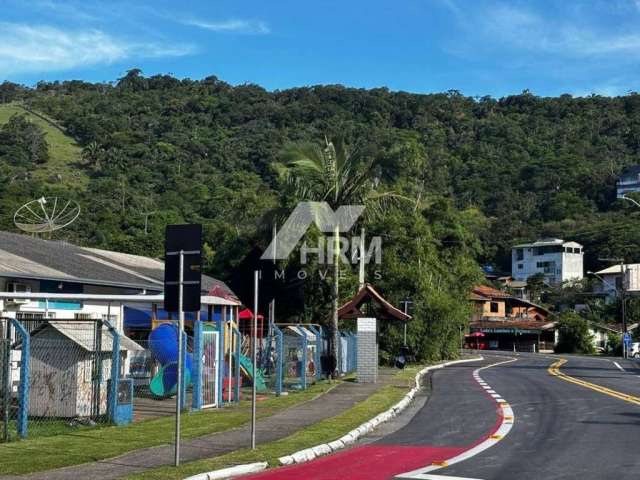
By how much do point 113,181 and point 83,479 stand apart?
349ft

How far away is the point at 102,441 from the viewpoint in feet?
47.1

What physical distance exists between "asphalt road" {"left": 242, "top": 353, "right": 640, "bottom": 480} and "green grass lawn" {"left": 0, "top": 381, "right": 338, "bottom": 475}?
2.72 meters

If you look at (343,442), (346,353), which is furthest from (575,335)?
(343,442)

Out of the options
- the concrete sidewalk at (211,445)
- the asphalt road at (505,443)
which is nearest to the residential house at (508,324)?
the asphalt road at (505,443)

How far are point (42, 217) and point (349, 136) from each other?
6124cm

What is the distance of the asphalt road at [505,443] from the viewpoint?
464 inches

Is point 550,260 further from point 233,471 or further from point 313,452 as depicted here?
point 233,471

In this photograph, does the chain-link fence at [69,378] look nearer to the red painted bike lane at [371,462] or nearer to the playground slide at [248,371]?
the red painted bike lane at [371,462]

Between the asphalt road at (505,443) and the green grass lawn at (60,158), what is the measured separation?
313ft

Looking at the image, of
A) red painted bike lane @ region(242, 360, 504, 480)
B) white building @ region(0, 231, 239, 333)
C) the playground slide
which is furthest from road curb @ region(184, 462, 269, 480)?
the playground slide

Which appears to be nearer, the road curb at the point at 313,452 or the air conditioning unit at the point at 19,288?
the road curb at the point at 313,452

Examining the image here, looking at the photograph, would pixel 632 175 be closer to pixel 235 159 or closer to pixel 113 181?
pixel 235 159

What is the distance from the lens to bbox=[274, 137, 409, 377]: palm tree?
34000mm

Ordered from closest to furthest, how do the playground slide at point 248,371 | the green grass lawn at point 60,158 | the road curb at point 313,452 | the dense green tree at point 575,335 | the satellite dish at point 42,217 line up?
the road curb at point 313,452, the playground slide at point 248,371, the satellite dish at point 42,217, the dense green tree at point 575,335, the green grass lawn at point 60,158
